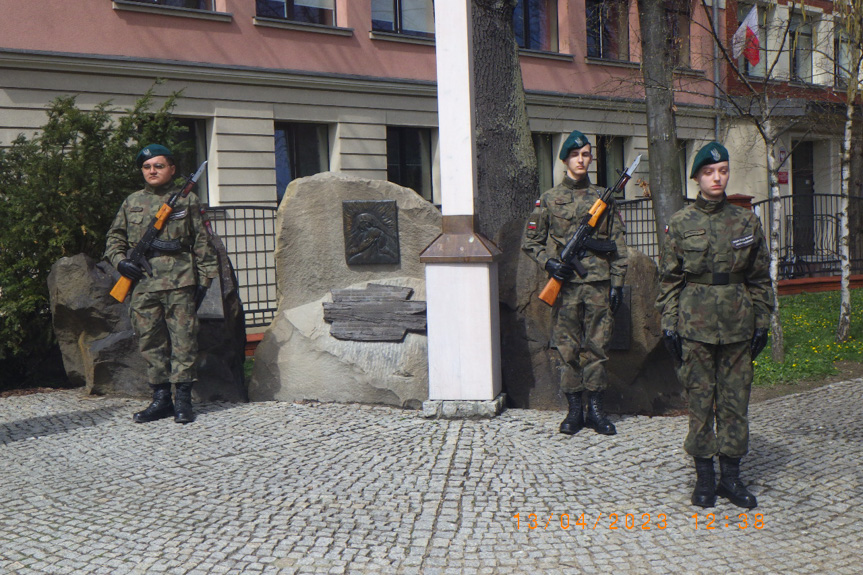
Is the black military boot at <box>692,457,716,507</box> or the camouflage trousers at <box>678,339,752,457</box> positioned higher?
the camouflage trousers at <box>678,339,752,457</box>

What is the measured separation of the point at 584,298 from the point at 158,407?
10.5ft

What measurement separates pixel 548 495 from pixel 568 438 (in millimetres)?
1076

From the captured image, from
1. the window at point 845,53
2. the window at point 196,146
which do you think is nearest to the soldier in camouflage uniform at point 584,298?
the window at point 845,53

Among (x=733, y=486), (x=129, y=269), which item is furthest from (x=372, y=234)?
(x=733, y=486)

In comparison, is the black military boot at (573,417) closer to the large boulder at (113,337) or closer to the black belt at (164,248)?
the large boulder at (113,337)

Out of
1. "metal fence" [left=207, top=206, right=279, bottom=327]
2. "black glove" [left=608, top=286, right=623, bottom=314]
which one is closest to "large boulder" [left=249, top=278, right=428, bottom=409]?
"black glove" [left=608, top=286, right=623, bottom=314]

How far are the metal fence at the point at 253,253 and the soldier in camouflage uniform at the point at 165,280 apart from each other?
535cm

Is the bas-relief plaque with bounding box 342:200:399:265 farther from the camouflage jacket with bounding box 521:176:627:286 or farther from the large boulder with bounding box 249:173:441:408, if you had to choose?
the camouflage jacket with bounding box 521:176:627:286

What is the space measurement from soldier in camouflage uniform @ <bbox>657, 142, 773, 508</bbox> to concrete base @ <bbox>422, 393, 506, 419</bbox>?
187 cm

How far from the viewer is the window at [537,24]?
727 inches

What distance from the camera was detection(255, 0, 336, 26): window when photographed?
14641 mm

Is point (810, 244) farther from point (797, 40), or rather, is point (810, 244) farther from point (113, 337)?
point (113, 337)

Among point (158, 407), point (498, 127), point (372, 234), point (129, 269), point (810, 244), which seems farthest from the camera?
point (810, 244)

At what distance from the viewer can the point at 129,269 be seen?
6.42m
